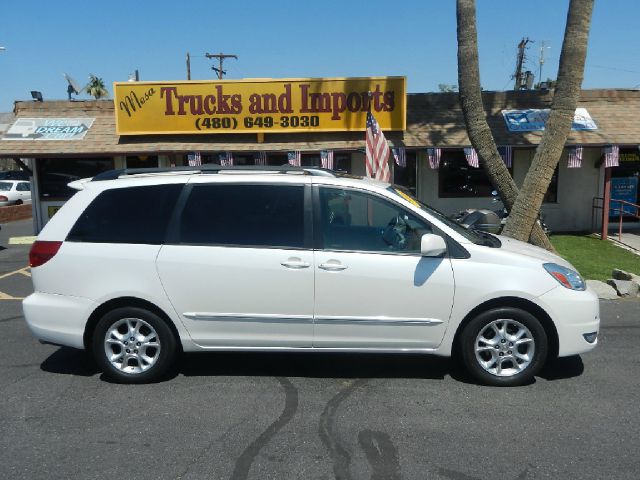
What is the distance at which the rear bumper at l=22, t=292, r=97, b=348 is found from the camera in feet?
15.3

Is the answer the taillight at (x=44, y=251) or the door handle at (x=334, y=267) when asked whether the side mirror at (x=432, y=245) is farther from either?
the taillight at (x=44, y=251)

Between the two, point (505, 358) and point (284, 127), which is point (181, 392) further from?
point (284, 127)

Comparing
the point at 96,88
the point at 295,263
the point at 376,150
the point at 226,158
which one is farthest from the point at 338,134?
the point at 96,88

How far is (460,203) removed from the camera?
14531 mm

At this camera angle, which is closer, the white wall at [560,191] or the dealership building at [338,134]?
the dealership building at [338,134]

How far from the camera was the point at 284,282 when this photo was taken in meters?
4.49

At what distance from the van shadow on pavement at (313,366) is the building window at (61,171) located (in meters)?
10.8

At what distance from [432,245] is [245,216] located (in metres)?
1.55

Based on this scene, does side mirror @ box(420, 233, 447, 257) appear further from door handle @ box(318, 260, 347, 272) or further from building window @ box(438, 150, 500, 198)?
building window @ box(438, 150, 500, 198)

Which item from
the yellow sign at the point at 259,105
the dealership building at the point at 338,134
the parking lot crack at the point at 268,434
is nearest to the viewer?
the parking lot crack at the point at 268,434

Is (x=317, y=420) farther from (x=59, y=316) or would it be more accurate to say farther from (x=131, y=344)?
(x=59, y=316)

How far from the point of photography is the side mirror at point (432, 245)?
14.2 ft

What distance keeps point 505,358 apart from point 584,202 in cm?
1156

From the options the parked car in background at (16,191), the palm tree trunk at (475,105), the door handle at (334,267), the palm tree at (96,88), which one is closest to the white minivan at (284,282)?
the door handle at (334,267)
